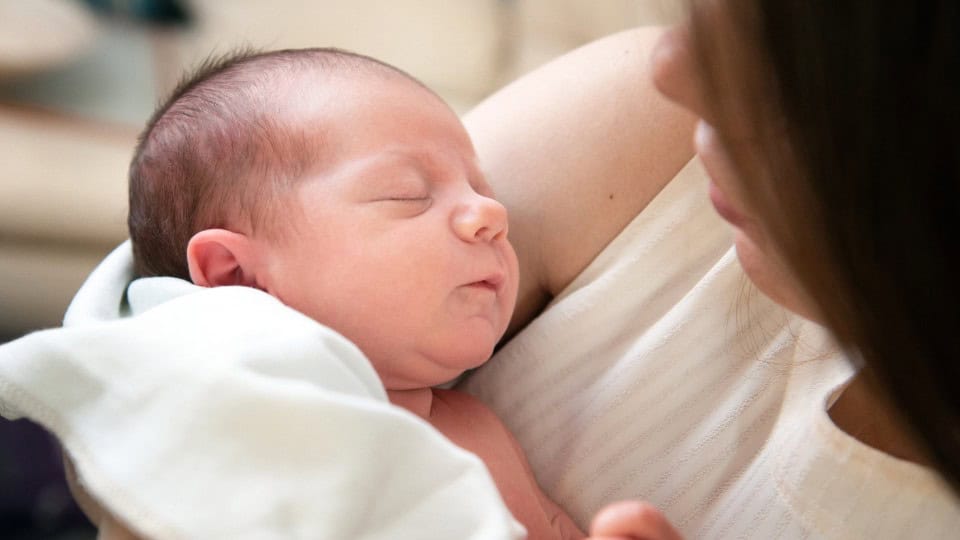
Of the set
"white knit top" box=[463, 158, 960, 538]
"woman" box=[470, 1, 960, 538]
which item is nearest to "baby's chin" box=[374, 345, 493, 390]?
"white knit top" box=[463, 158, 960, 538]

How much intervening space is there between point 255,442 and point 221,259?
0.22m

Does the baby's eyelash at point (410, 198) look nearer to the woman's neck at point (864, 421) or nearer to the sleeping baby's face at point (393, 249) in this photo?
the sleeping baby's face at point (393, 249)

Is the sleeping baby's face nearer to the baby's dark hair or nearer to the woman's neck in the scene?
the baby's dark hair

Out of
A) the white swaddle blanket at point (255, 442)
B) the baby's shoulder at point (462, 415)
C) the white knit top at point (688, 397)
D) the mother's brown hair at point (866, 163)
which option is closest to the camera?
the mother's brown hair at point (866, 163)

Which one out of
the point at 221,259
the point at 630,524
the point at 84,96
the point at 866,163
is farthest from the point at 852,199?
the point at 84,96

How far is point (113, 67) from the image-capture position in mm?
1735

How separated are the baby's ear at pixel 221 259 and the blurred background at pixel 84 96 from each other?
0.62m

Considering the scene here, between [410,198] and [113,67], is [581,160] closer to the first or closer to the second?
[410,198]

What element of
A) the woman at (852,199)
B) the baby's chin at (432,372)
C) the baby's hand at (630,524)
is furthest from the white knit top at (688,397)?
the baby's hand at (630,524)

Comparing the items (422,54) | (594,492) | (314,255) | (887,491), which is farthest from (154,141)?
(422,54)

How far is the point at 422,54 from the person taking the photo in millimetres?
2092

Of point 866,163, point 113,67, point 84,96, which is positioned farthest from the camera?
point 113,67

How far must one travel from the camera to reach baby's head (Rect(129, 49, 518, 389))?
698mm

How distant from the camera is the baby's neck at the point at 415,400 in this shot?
2.46 feet
